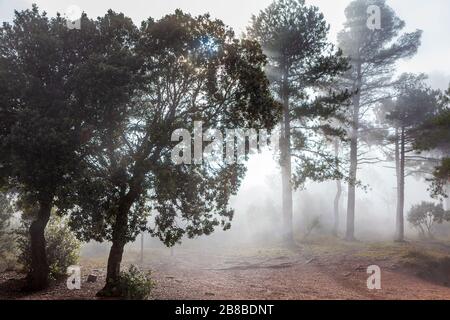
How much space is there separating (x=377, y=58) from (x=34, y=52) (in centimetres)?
2502

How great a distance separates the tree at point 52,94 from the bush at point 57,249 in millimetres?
1940

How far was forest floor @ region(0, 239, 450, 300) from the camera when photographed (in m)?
13.1

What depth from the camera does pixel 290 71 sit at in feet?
79.2

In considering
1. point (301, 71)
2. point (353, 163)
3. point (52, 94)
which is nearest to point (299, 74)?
point (301, 71)

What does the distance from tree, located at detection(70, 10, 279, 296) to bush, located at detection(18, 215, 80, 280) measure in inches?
156

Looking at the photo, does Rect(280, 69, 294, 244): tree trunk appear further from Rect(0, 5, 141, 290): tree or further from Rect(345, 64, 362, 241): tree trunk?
Rect(0, 5, 141, 290): tree

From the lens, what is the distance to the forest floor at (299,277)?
13.1 metres

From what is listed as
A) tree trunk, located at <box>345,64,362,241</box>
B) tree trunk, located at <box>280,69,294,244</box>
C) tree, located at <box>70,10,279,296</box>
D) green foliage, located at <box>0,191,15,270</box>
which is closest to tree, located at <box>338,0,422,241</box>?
tree trunk, located at <box>345,64,362,241</box>

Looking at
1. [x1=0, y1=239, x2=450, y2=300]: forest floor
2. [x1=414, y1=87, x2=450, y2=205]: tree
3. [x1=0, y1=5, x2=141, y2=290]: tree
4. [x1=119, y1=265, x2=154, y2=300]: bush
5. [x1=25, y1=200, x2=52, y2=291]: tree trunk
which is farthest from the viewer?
[x1=414, y1=87, x2=450, y2=205]: tree

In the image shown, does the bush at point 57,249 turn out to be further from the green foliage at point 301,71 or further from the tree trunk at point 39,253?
the green foliage at point 301,71

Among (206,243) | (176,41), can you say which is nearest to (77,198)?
(176,41)

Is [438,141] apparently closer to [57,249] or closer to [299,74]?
[299,74]

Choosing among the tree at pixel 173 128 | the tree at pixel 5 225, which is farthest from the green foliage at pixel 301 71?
the tree at pixel 5 225
